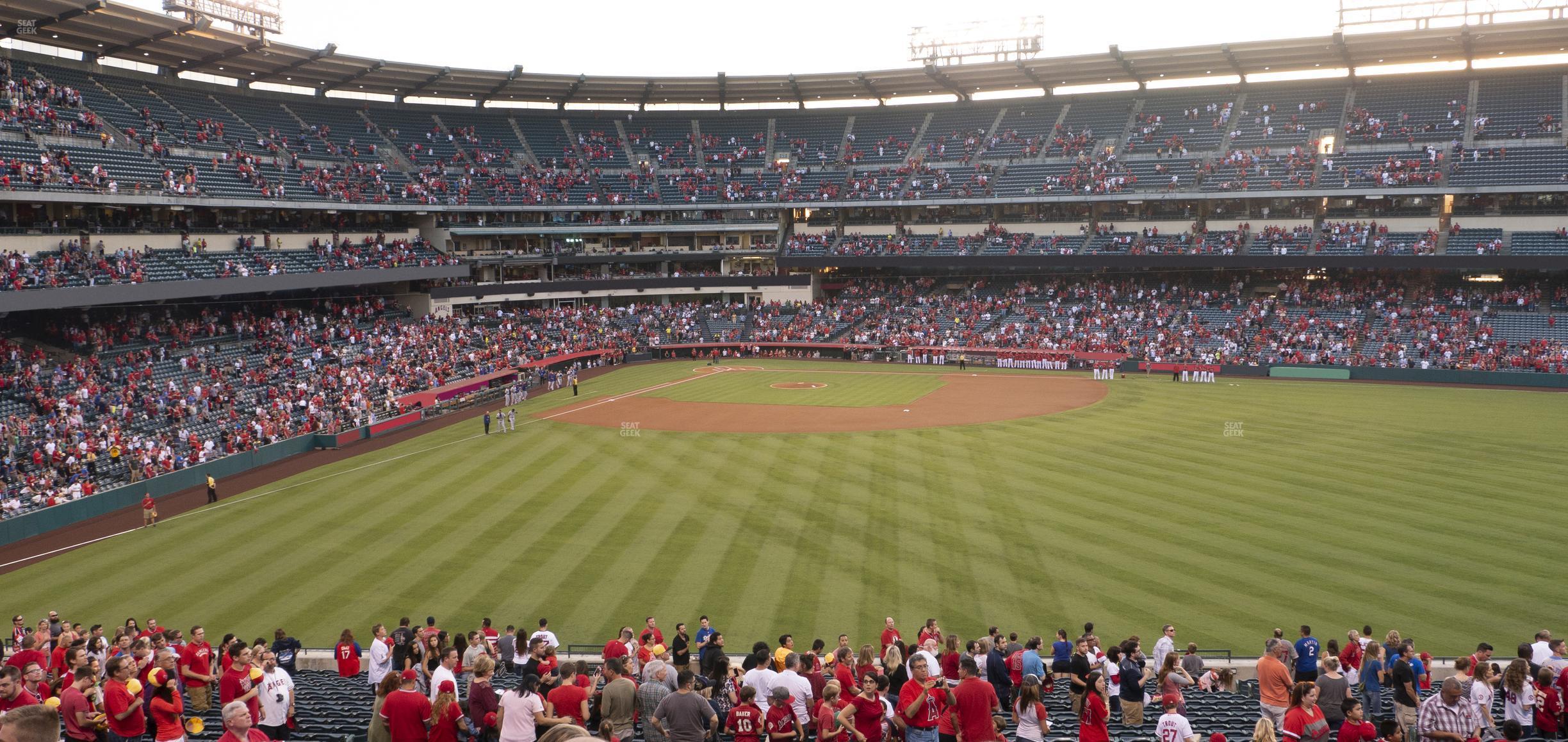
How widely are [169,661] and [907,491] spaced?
20.8 meters

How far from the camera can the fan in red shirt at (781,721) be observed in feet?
30.0

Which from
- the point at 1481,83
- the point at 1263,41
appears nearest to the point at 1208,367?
the point at 1263,41

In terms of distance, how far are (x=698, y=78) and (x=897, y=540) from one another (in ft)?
198

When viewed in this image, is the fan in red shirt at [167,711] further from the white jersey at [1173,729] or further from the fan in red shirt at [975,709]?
the white jersey at [1173,729]

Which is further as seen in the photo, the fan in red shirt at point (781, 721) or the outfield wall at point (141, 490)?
the outfield wall at point (141, 490)

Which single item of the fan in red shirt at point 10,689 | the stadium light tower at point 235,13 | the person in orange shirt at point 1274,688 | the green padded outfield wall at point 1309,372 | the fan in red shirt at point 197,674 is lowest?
the fan in red shirt at point 197,674

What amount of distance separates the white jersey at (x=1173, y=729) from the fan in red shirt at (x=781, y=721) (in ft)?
11.8

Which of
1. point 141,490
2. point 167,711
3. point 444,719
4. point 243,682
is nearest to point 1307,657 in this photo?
point 444,719

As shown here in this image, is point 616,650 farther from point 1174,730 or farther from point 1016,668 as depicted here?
point 1174,730

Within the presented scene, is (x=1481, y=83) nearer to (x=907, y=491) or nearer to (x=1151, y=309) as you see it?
(x=1151, y=309)

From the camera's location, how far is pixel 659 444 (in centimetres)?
3559

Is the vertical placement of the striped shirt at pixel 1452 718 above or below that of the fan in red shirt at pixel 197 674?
above

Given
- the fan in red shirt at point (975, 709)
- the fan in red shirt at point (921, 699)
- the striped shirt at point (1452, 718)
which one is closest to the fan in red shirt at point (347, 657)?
the fan in red shirt at point (921, 699)

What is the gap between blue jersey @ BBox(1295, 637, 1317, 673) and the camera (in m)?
12.5
